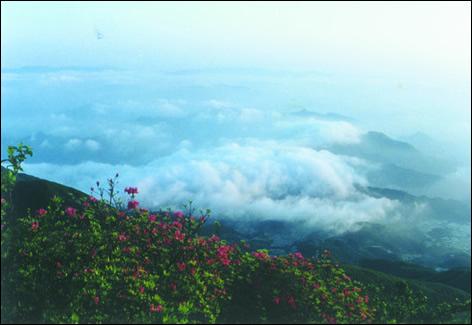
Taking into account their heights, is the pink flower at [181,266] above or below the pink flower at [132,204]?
below

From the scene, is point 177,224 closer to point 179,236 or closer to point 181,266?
point 179,236

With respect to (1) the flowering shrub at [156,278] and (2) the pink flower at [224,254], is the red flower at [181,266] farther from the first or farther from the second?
(2) the pink flower at [224,254]

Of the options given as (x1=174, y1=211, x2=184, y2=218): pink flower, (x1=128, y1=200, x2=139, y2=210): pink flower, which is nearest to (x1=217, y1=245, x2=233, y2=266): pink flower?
(x1=174, y1=211, x2=184, y2=218): pink flower

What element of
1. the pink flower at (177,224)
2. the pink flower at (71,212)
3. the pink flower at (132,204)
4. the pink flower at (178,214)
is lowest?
the pink flower at (177,224)

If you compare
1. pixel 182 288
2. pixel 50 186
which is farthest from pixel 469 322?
pixel 50 186

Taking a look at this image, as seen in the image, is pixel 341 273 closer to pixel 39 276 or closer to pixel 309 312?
pixel 309 312

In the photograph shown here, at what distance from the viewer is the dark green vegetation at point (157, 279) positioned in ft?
53.5

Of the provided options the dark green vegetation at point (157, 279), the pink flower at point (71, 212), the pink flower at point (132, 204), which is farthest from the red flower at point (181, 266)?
the pink flower at point (71, 212)

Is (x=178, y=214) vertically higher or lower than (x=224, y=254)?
higher

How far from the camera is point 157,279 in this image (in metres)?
18.0

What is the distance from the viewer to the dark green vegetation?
642 inches

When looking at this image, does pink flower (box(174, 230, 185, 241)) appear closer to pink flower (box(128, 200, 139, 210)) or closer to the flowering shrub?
the flowering shrub

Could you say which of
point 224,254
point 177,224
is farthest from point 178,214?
point 224,254

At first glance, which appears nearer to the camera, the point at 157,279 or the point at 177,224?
the point at 157,279
